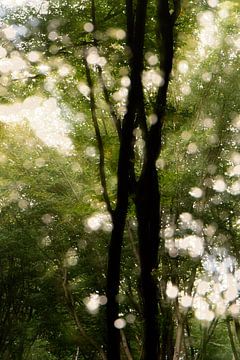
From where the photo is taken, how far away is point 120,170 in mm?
4750

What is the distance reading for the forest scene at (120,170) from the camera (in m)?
5.03

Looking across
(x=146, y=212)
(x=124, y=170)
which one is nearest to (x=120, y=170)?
(x=124, y=170)

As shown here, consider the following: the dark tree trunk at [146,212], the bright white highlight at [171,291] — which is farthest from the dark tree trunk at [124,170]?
the bright white highlight at [171,291]

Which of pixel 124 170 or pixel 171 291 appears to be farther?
pixel 171 291

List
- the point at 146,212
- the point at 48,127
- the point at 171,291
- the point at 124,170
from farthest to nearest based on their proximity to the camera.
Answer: the point at 48,127 < the point at 171,291 < the point at 146,212 < the point at 124,170

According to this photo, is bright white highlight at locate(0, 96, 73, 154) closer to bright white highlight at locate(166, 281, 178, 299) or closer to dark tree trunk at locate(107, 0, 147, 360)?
bright white highlight at locate(166, 281, 178, 299)

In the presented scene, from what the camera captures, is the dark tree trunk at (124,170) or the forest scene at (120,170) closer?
the dark tree trunk at (124,170)

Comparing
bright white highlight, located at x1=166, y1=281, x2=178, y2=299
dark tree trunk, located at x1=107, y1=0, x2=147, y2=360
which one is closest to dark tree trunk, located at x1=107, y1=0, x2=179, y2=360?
dark tree trunk, located at x1=107, y1=0, x2=147, y2=360

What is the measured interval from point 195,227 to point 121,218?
8879 millimetres

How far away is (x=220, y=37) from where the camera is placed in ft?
41.3

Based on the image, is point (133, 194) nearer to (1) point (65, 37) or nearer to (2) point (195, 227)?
(1) point (65, 37)

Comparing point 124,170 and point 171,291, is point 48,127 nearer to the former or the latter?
point 171,291

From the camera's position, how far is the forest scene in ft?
16.5

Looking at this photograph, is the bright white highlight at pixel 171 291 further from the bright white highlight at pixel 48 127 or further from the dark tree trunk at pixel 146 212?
the dark tree trunk at pixel 146 212
